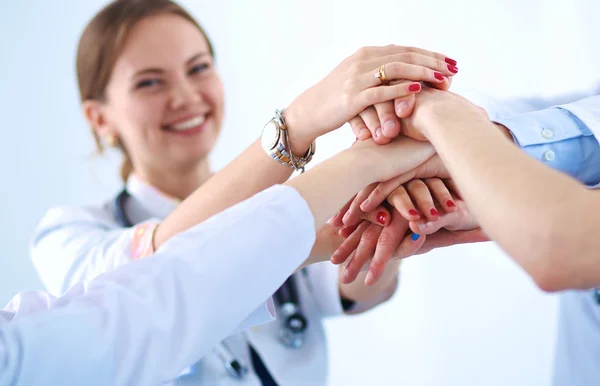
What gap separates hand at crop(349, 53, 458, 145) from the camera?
2.88 ft

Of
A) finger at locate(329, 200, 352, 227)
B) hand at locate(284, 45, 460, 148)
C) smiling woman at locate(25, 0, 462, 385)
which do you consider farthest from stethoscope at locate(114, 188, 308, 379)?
Answer: hand at locate(284, 45, 460, 148)

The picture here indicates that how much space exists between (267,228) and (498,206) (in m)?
0.23

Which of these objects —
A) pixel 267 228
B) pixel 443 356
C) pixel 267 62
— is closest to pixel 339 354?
pixel 443 356

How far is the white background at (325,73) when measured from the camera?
188cm

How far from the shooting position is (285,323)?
4.18 feet

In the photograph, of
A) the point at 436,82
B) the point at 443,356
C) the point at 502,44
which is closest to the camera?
the point at 436,82

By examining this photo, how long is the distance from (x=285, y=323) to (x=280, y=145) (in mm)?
451

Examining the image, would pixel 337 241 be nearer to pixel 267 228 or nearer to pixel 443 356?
pixel 267 228

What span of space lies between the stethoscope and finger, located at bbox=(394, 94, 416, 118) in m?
0.54

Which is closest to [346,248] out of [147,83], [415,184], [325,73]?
[415,184]

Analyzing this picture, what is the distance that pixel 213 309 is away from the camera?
607 mm

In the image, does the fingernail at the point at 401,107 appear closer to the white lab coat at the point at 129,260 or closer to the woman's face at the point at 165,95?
the white lab coat at the point at 129,260

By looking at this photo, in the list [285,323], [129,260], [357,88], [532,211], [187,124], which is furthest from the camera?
[187,124]

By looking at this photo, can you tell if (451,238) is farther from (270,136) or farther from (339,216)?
(270,136)
